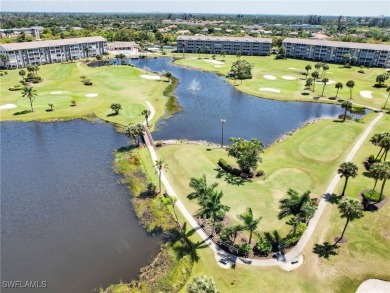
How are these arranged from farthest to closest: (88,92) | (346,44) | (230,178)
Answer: (346,44) → (88,92) → (230,178)

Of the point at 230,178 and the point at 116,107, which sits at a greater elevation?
the point at 116,107

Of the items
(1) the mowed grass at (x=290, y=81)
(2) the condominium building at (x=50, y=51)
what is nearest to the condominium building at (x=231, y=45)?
(1) the mowed grass at (x=290, y=81)

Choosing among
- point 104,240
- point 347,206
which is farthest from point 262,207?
point 104,240

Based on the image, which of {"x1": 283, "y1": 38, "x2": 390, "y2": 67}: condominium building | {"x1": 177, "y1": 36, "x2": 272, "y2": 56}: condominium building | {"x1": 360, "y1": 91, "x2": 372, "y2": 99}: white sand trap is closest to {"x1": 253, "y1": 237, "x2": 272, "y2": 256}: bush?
{"x1": 360, "y1": 91, "x2": 372, "y2": 99}: white sand trap

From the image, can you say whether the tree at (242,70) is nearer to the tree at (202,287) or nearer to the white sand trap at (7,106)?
the white sand trap at (7,106)

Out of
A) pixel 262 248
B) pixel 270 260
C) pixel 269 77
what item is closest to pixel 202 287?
pixel 262 248

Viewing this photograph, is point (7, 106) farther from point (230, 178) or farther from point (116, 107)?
point (230, 178)
